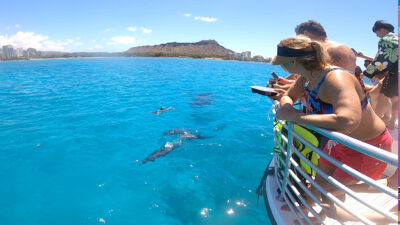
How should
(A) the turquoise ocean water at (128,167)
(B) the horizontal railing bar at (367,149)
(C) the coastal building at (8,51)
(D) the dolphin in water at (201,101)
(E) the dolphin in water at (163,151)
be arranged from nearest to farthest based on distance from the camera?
(B) the horizontal railing bar at (367,149) < (A) the turquoise ocean water at (128,167) < (E) the dolphin in water at (163,151) < (D) the dolphin in water at (201,101) < (C) the coastal building at (8,51)

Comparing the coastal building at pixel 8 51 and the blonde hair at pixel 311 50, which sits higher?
the coastal building at pixel 8 51

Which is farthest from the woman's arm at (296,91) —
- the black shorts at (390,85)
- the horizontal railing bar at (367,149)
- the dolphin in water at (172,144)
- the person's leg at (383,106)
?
the dolphin in water at (172,144)

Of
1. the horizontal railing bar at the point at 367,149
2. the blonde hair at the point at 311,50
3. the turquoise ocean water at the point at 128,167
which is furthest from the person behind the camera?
the turquoise ocean water at the point at 128,167

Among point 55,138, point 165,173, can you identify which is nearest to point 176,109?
point 55,138

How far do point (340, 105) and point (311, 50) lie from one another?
1.60 feet

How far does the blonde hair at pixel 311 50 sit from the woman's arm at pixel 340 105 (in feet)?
0.41

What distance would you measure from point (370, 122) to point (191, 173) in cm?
435

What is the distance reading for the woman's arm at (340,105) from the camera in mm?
1697

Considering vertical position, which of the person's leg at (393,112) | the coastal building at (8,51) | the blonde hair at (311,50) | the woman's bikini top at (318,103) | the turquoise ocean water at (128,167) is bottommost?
the turquoise ocean water at (128,167)

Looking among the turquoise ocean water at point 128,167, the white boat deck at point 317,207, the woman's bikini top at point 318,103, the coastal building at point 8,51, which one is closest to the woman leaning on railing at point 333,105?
the woman's bikini top at point 318,103

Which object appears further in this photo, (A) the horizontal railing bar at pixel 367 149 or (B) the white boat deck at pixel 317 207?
(B) the white boat deck at pixel 317 207

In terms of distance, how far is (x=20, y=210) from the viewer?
4.52 meters

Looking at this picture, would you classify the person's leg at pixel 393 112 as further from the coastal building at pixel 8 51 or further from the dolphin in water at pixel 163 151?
the coastal building at pixel 8 51

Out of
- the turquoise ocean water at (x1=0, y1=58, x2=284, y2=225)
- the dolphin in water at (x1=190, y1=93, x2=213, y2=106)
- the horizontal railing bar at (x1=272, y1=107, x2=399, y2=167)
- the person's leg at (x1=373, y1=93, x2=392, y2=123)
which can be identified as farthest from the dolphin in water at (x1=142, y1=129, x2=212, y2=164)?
the horizontal railing bar at (x1=272, y1=107, x2=399, y2=167)
